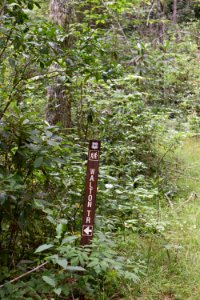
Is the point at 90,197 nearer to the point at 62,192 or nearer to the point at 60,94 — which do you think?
the point at 62,192

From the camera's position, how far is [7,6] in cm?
315

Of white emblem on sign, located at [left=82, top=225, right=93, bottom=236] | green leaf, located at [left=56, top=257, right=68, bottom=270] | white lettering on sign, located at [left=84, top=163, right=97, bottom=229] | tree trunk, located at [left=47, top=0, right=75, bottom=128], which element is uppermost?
tree trunk, located at [left=47, top=0, right=75, bottom=128]

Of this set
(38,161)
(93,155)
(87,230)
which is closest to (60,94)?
(93,155)

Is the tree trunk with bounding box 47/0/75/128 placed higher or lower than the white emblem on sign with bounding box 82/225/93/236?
higher

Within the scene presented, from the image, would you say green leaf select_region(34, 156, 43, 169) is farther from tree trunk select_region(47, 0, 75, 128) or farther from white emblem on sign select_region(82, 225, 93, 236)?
tree trunk select_region(47, 0, 75, 128)

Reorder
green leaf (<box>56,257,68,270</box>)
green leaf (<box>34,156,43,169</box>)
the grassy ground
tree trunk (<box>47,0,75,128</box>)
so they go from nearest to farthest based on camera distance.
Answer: green leaf (<box>56,257,68,270</box>), green leaf (<box>34,156,43,169</box>), the grassy ground, tree trunk (<box>47,0,75,128</box>)

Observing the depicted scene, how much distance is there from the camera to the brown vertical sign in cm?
314

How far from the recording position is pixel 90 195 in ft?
10.4

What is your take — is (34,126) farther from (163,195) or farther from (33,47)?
(163,195)

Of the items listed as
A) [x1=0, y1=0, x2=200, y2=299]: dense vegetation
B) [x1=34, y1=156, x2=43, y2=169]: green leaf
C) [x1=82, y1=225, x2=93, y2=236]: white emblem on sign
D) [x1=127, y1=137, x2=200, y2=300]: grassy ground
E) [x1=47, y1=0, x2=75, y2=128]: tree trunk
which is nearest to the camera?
[x1=34, y1=156, x2=43, y2=169]: green leaf

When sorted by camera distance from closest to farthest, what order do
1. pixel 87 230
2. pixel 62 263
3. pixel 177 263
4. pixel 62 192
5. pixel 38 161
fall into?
pixel 62 263
pixel 38 161
pixel 87 230
pixel 62 192
pixel 177 263

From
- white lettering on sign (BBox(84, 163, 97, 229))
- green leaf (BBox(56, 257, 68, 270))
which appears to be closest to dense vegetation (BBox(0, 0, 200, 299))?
green leaf (BBox(56, 257, 68, 270))

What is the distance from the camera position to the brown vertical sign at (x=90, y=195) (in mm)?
3143

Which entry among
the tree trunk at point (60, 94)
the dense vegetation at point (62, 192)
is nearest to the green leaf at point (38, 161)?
the dense vegetation at point (62, 192)
